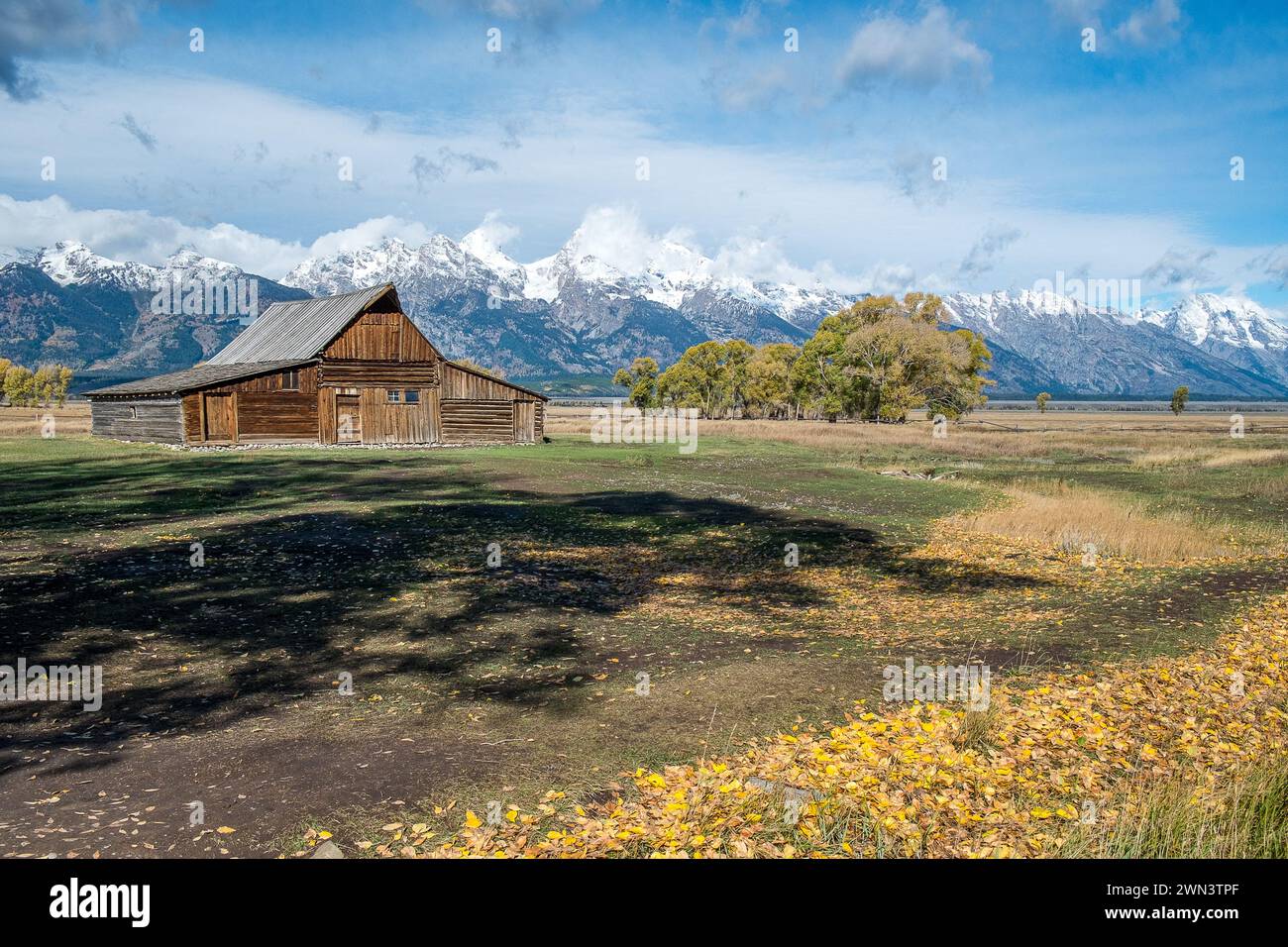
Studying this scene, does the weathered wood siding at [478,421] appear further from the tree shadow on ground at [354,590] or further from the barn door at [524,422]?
the tree shadow on ground at [354,590]

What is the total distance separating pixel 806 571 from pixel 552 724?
1017 centimetres

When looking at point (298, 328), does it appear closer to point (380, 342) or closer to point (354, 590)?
point (380, 342)

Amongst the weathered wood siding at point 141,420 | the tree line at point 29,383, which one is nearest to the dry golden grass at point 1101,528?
the weathered wood siding at point 141,420

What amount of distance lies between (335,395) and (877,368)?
54.4 meters

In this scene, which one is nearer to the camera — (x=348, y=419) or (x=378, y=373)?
(x=348, y=419)

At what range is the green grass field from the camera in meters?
7.81

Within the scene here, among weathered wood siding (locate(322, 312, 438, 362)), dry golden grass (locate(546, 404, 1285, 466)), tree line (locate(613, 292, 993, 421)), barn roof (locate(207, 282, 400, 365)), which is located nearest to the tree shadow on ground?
weathered wood siding (locate(322, 312, 438, 362))

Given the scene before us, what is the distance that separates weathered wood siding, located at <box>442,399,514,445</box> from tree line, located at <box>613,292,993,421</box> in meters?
41.1

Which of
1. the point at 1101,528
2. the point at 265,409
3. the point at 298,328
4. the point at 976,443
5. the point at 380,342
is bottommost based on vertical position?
the point at 1101,528

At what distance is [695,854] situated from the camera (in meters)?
6.51

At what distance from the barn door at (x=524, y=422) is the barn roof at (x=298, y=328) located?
1217 centimetres

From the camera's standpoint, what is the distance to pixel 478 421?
5906cm

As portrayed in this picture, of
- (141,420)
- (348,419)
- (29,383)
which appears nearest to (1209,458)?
(348,419)
